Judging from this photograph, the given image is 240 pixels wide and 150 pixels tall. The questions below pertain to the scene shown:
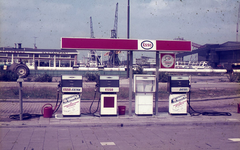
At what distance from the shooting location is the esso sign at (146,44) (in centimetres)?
1057

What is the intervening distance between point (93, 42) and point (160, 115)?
442cm

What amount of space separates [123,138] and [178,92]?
4290 mm

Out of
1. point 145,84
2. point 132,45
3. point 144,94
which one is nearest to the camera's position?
point 132,45

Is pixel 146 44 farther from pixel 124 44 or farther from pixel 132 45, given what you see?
pixel 124 44

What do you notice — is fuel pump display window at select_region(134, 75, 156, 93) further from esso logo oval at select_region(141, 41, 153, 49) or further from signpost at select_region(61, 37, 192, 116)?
esso logo oval at select_region(141, 41, 153, 49)

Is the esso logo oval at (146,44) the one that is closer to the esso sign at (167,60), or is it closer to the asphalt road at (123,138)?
the esso sign at (167,60)

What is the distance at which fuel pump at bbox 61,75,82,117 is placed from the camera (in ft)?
33.2

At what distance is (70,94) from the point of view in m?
10.2

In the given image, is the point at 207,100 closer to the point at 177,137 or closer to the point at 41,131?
the point at 177,137

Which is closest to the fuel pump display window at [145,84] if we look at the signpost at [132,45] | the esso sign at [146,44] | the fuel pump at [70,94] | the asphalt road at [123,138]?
the signpost at [132,45]

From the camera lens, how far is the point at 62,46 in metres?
9.88

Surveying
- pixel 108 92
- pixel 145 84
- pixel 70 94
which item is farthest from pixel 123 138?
pixel 145 84

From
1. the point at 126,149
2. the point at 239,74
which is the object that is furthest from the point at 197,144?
the point at 239,74

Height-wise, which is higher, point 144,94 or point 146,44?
point 146,44
